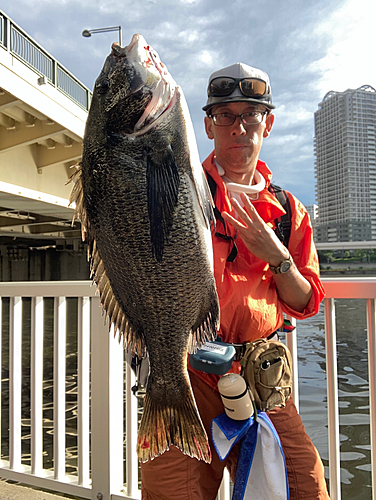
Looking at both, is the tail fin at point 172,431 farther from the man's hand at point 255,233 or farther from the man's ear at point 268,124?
the man's ear at point 268,124


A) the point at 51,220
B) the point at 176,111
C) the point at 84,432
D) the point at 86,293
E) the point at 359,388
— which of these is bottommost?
the point at 359,388

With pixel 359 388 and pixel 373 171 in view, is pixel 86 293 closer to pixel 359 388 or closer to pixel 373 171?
pixel 359 388

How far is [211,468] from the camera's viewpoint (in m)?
1.52

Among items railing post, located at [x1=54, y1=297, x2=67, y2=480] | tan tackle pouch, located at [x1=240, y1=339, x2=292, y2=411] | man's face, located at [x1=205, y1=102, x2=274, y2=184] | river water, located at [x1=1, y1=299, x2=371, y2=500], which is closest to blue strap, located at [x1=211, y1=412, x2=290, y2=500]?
tan tackle pouch, located at [x1=240, y1=339, x2=292, y2=411]

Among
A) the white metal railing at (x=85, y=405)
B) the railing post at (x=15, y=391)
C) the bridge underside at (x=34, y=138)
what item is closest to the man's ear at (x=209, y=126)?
the white metal railing at (x=85, y=405)

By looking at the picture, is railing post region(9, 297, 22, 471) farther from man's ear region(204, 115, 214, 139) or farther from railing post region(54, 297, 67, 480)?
man's ear region(204, 115, 214, 139)

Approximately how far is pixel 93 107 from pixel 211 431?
1.24 m

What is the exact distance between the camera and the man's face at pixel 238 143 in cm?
158

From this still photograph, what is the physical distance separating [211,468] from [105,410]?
4.12 feet

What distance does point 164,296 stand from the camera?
121cm

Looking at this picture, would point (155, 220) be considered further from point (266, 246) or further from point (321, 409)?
point (321, 409)

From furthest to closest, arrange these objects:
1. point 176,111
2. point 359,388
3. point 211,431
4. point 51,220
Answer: point 51,220, point 359,388, point 211,431, point 176,111

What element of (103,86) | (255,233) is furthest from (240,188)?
(103,86)

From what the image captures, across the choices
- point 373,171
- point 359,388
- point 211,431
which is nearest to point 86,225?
point 211,431
